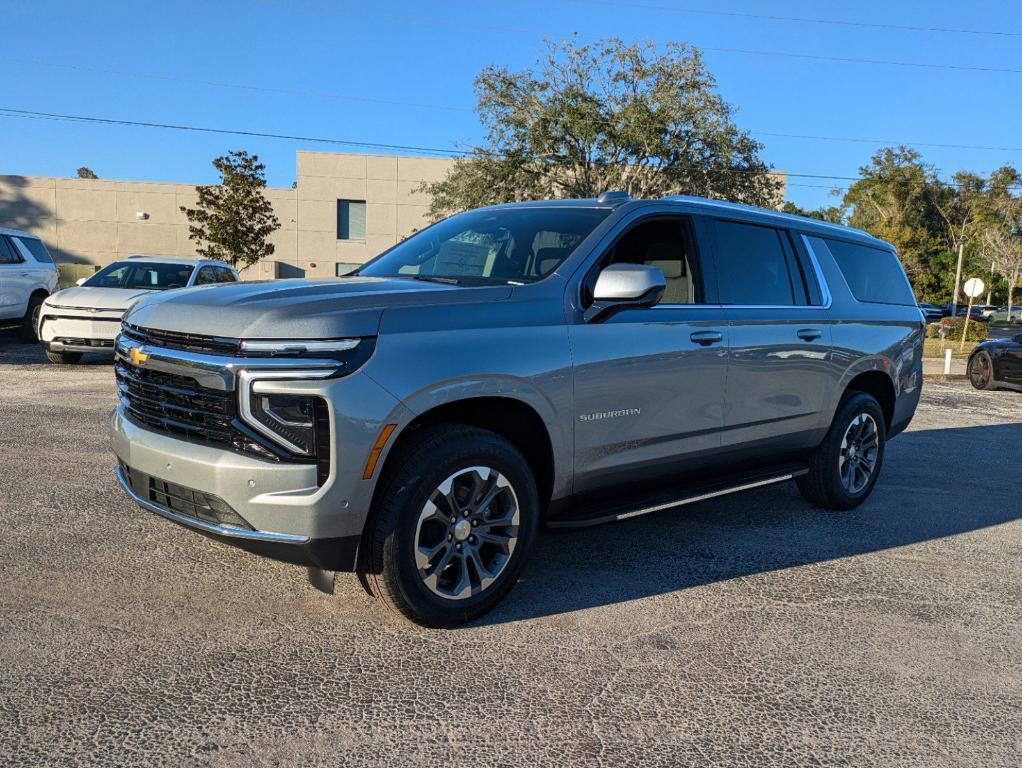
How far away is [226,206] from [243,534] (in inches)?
1346

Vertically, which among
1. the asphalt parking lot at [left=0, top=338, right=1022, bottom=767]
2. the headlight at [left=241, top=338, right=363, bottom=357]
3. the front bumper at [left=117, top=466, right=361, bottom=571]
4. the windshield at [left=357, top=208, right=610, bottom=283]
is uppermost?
the windshield at [left=357, top=208, right=610, bottom=283]

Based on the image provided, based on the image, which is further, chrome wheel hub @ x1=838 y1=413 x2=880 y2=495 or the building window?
the building window

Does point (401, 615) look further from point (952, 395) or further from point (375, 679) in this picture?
point (952, 395)

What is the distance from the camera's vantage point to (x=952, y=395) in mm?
14117

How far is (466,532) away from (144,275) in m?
11.4

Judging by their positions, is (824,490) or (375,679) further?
(824,490)

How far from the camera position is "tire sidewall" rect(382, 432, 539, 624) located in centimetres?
335

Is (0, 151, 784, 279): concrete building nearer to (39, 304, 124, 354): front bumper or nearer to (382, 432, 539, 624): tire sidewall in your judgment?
(39, 304, 124, 354): front bumper

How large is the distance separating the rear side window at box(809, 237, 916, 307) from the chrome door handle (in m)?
1.53

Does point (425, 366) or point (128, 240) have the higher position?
point (128, 240)

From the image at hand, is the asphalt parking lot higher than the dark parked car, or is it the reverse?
the dark parked car

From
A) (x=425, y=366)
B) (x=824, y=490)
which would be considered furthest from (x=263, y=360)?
(x=824, y=490)

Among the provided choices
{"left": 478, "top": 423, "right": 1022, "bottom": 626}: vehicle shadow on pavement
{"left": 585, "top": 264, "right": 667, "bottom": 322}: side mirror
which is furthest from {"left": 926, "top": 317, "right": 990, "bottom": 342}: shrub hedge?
{"left": 585, "top": 264, "right": 667, "bottom": 322}: side mirror

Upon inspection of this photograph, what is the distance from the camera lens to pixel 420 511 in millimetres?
3400
